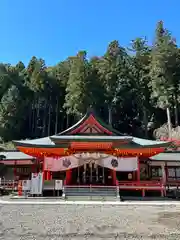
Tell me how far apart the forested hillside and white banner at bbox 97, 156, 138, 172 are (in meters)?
22.9

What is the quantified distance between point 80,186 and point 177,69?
3144 centimetres

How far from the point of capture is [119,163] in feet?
51.2

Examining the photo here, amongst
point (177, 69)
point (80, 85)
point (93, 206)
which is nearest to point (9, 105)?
point (80, 85)

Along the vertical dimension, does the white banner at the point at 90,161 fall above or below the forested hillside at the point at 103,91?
below

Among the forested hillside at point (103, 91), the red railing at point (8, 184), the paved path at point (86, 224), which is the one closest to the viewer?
the paved path at point (86, 224)

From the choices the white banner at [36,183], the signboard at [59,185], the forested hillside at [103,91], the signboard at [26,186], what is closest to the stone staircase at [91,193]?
the signboard at [59,185]

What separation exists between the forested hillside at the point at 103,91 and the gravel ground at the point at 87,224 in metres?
28.9

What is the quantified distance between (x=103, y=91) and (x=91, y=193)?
Result: 103ft

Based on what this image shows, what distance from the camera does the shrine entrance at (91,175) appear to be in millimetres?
16375

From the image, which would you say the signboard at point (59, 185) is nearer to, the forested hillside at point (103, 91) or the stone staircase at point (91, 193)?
the stone staircase at point (91, 193)

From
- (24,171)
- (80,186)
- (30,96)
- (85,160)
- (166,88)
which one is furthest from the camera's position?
(30,96)

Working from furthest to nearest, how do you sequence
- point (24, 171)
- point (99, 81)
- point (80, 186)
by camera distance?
point (99, 81)
point (24, 171)
point (80, 186)

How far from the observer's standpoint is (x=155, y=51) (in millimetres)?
40750

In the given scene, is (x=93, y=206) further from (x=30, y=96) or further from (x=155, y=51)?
(x=30, y=96)
